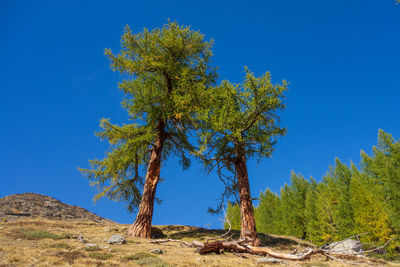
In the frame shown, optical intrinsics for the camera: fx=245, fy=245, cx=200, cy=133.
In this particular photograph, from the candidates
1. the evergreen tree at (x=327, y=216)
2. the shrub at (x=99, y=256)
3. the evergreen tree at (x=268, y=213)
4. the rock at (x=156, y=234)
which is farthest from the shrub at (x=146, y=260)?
the evergreen tree at (x=268, y=213)

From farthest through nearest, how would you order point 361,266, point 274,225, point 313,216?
point 274,225 → point 313,216 → point 361,266

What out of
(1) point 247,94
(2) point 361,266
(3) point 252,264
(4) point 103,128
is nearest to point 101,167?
(4) point 103,128

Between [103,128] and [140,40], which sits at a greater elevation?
[140,40]

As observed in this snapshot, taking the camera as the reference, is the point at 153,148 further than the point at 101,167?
Yes

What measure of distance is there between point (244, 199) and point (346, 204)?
22.2 meters

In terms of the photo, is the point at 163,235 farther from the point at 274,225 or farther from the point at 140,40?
the point at 274,225

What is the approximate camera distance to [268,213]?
Result: 129 feet

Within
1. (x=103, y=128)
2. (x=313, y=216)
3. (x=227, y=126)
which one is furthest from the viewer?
(x=313, y=216)

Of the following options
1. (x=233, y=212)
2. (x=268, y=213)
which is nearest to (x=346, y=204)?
(x=268, y=213)

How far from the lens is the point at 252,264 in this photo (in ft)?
23.8

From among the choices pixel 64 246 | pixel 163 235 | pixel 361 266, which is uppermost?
pixel 163 235

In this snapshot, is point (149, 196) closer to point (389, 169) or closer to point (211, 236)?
point (211, 236)

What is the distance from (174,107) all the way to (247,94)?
14.5 ft

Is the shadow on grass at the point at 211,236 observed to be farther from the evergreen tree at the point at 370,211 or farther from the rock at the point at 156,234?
the evergreen tree at the point at 370,211
